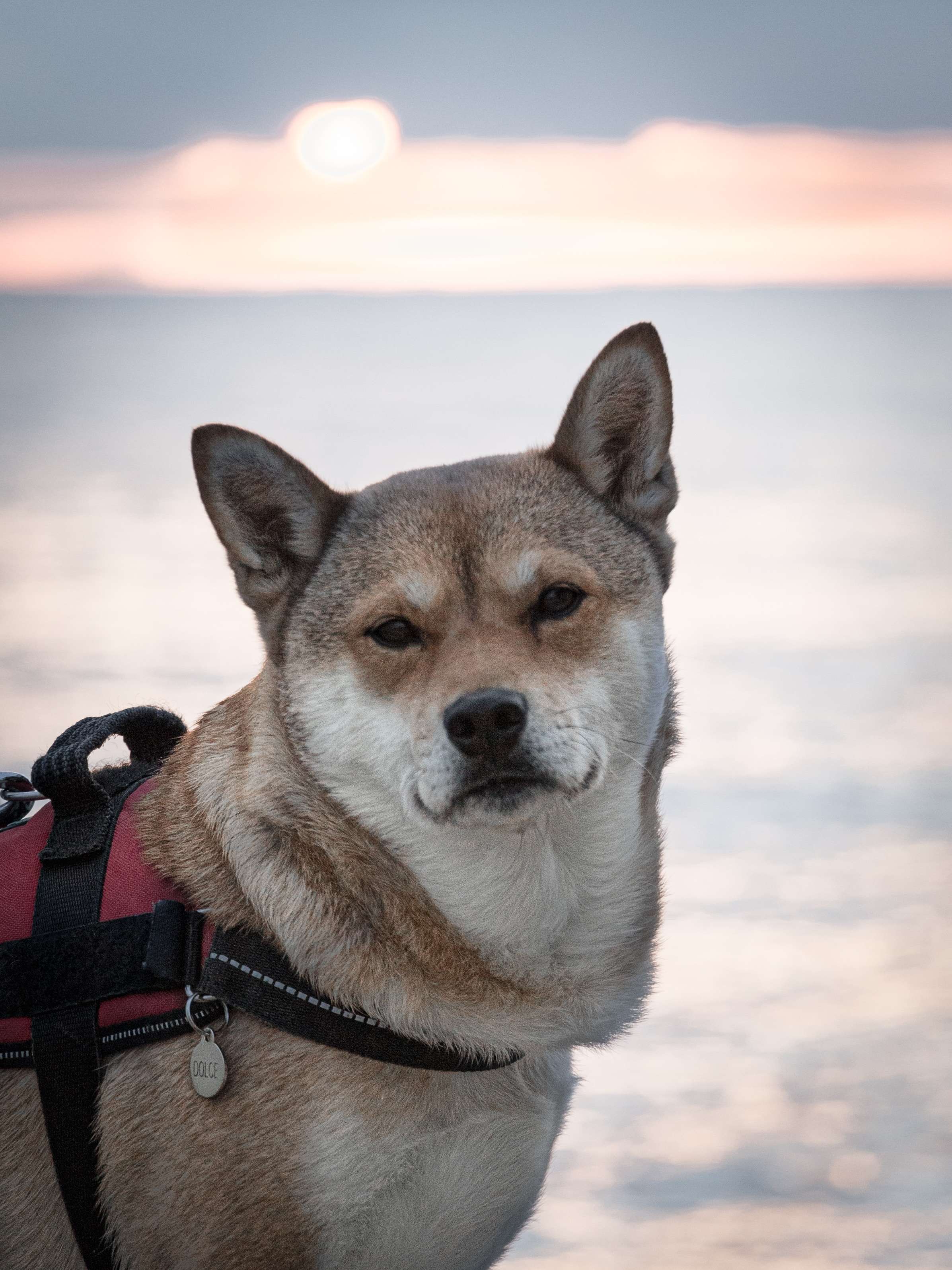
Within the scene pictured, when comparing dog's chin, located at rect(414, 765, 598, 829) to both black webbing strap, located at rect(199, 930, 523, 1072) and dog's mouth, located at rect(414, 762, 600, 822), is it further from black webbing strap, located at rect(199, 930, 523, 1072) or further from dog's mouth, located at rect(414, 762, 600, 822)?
Answer: black webbing strap, located at rect(199, 930, 523, 1072)

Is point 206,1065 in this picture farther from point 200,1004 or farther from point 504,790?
point 504,790

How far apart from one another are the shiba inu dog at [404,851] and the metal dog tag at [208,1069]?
37mm

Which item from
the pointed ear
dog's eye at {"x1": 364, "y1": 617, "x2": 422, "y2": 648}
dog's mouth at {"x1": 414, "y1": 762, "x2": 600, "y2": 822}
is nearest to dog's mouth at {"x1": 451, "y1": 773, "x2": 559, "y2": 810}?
dog's mouth at {"x1": 414, "y1": 762, "x2": 600, "y2": 822}

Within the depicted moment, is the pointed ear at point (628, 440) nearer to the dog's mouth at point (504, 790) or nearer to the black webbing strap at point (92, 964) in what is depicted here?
the dog's mouth at point (504, 790)

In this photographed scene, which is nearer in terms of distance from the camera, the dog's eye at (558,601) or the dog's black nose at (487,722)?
the dog's black nose at (487,722)

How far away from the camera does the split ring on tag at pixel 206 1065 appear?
2.85m

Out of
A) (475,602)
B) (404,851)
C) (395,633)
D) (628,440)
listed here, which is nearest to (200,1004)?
(404,851)

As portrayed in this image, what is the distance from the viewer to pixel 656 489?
346 centimetres

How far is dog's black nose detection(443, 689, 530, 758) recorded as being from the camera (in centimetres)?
284

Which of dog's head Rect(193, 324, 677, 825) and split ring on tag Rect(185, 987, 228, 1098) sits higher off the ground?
dog's head Rect(193, 324, 677, 825)

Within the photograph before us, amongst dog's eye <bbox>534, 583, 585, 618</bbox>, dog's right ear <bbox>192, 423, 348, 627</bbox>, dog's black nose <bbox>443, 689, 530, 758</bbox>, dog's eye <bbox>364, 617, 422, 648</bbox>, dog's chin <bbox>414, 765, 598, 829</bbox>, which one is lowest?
dog's chin <bbox>414, 765, 598, 829</bbox>

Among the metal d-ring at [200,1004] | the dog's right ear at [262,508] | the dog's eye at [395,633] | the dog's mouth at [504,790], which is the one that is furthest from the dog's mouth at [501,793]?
the dog's right ear at [262,508]

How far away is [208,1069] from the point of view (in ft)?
9.36

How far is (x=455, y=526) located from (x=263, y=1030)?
126 cm
